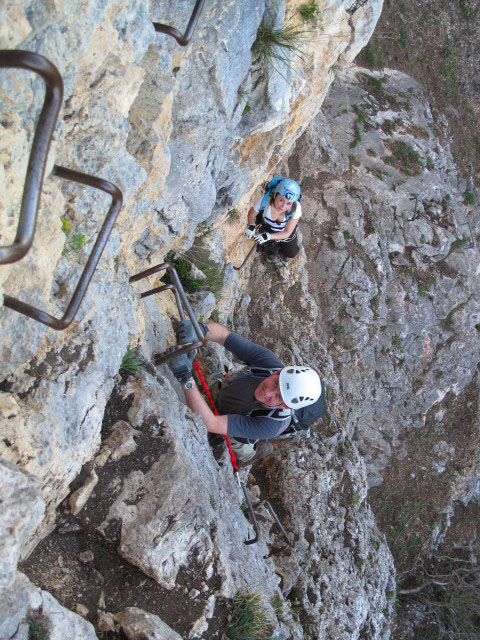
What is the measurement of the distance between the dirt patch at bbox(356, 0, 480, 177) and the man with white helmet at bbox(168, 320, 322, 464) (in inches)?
559

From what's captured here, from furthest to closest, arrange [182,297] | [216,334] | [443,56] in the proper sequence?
[443,56]
[216,334]
[182,297]

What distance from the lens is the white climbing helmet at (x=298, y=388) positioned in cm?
568

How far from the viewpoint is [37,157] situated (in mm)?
2166

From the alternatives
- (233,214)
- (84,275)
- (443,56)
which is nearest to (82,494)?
(84,275)

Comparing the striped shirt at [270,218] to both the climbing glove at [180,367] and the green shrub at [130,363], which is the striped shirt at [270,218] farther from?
the green shrub at [130,363]

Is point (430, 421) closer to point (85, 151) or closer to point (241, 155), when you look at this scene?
point (241, 155)

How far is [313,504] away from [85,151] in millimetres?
7232

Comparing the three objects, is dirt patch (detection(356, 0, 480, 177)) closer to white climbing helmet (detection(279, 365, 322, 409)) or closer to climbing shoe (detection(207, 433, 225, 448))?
white climbing helmet (detection(279, 365, 322, 409))

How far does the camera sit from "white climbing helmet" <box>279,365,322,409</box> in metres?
5.68

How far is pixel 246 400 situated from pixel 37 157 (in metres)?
4.48

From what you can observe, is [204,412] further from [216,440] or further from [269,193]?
[269,193]

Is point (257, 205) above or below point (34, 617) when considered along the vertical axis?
above

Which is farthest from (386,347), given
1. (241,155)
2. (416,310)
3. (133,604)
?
(133,604)

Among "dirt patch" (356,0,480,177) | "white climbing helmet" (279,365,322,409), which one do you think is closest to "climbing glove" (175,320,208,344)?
"white climbing helmet" (279,365,322,409)
